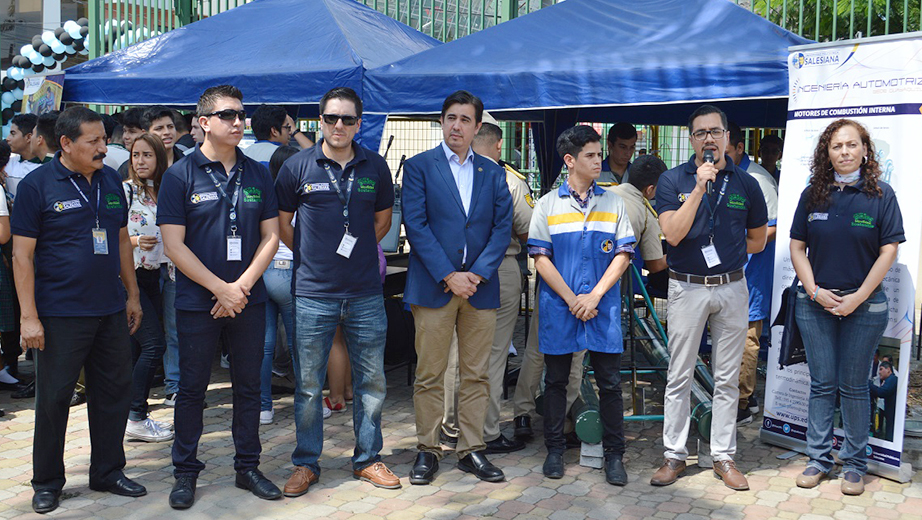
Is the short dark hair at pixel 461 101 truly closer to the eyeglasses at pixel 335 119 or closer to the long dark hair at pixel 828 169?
the eyeglasses at pixel 335 119

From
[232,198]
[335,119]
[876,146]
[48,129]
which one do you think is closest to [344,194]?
[335,119]

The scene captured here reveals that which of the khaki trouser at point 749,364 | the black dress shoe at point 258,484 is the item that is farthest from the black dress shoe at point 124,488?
the khaki trouser at point 749,364

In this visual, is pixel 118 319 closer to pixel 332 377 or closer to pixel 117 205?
A: pixel 117 205

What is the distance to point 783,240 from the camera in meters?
5.32

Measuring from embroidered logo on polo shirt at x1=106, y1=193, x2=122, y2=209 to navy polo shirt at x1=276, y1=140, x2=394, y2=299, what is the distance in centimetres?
79

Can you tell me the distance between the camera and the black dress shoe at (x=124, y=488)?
4457 mm

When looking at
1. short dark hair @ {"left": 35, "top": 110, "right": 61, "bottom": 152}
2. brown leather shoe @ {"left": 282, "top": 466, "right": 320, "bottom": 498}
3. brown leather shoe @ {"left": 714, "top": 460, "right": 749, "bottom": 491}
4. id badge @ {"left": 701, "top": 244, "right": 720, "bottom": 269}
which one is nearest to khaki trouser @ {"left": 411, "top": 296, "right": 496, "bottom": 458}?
brown leather shoe @ {"left": 282, "top": 466, "right": 320, "bottom": 498}

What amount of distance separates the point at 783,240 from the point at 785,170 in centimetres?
44

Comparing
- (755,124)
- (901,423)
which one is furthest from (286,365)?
(755,124)

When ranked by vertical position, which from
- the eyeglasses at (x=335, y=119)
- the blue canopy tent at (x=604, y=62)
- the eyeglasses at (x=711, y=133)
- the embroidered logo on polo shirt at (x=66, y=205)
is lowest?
the embroidered logo on polo shirt at (x=66, y=205)

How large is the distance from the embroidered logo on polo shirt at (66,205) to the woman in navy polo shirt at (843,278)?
12.3 feet

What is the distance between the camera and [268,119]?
6230 mm

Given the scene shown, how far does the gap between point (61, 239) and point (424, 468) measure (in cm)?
218

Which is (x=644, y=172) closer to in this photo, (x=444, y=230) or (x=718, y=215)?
(x=718, y=215)
